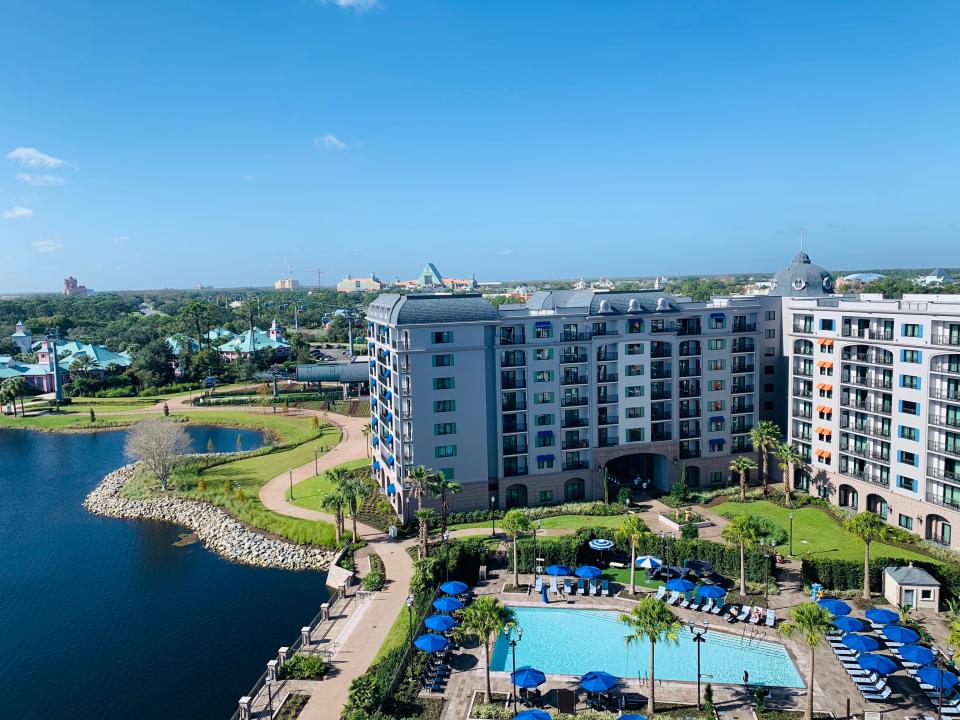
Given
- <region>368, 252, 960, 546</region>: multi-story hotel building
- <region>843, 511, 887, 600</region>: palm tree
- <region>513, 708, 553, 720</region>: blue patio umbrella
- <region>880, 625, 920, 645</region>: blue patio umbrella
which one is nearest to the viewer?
<region>513, 708, 553, 720</region>: blue patio umbrella

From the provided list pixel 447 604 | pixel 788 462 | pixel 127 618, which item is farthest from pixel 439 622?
pixel 788 462

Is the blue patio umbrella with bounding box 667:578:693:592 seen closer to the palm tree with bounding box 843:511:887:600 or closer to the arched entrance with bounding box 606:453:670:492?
the palm tree with bounding box 843:511:887:600

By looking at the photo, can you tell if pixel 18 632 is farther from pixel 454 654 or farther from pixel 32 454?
pixel 32 454

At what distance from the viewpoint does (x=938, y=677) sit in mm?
36250

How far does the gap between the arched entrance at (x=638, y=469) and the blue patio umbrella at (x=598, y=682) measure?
124ft

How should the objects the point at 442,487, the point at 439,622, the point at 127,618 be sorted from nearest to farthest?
the point at 439,622 < the point at 127,618 < the point at 442,487

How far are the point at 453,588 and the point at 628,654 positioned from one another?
12508 mm

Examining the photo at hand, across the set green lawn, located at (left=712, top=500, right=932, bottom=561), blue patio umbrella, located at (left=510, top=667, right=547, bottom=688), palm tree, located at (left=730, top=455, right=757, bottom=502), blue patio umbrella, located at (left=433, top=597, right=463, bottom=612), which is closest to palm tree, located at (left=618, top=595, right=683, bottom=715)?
blue patio umbrella, located at (left=510, top=667, right=547, bottom=688)

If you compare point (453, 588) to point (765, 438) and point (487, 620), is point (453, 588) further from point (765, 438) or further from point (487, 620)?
point (765, 438)

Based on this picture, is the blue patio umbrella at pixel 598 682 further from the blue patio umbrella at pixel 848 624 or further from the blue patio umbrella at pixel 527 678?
the blue patio umbrella at pixel 848 624

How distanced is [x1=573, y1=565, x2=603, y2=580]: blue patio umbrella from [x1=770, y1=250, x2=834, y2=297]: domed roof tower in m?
45.0

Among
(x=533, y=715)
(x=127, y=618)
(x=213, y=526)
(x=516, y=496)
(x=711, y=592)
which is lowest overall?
(x=127, y=618)

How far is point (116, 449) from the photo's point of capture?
106 meters

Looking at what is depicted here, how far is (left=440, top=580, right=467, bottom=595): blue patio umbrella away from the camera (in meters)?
48.3
